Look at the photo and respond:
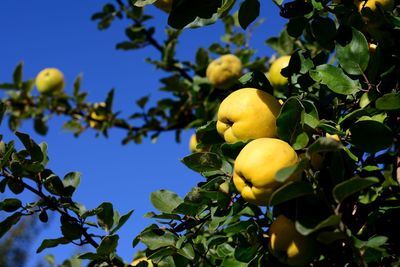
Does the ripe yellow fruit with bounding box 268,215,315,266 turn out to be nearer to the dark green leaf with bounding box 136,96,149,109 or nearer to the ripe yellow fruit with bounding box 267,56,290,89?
the ripe yellow fruit with bounding box 267,56,290,89

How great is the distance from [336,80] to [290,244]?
0.46m

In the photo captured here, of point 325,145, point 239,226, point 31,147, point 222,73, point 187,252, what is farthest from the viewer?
point 222,73

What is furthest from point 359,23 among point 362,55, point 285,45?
point 285,45

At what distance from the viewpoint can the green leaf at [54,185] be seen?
146 centimetres

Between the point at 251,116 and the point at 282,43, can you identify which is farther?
the point at 282,43

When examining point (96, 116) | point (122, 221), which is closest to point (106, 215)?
point (122, 221)

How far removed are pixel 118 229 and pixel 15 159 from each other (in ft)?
1.12

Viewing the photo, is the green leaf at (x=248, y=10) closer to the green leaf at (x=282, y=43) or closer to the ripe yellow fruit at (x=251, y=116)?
the ripe yellow fruit at (x=251, y=116)

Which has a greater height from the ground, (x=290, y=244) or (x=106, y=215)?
(x=106, y=215)

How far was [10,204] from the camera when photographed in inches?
57.1

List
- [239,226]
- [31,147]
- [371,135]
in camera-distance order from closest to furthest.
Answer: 1. [371,135]
2. [239,226]
3. [31,147]

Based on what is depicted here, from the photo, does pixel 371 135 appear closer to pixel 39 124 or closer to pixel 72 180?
pixel 72 180

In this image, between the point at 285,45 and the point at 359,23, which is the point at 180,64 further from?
the point at 359,23

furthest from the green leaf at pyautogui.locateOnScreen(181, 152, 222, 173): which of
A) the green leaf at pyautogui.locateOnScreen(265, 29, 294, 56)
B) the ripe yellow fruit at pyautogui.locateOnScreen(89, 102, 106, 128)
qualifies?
the ripe yellow fruit at pyautogui.locateOnScreen(89, 102, 106, 128)
